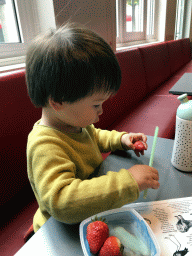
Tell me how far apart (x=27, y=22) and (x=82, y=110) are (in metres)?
1.17

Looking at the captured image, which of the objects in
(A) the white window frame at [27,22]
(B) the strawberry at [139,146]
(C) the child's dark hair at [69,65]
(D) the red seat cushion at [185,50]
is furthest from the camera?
(D) the red seat cushion at [185,50]

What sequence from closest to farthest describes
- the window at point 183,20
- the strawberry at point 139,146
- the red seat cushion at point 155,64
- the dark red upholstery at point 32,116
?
the strawberry at point 139,146 → the dark red upholstery at point 32,116 → the red seat cushion at point 155,64 → the window at point 183,20

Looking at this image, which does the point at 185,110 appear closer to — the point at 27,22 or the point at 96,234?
the point at 96,234

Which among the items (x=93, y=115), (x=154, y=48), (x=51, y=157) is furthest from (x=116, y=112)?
(x=154, y=48)

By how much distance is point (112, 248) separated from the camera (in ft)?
1.15

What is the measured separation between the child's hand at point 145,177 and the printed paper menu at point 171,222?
5cm

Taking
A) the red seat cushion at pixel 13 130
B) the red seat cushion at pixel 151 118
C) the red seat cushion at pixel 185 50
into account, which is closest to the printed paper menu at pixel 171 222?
the red seat cushion at pixel 13 130

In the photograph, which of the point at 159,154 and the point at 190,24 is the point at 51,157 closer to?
the point at 159,154

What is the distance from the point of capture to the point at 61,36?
0.48 m

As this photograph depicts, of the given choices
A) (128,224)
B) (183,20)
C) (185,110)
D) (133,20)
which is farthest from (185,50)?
(128,224)

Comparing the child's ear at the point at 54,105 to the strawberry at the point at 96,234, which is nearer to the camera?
the strawberry at the point at 96,234

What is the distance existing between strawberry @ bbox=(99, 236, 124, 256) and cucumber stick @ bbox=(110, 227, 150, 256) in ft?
0.09

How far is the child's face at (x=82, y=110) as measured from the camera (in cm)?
52

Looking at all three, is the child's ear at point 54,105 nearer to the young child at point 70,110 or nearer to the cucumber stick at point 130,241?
the young child at point 70,110
